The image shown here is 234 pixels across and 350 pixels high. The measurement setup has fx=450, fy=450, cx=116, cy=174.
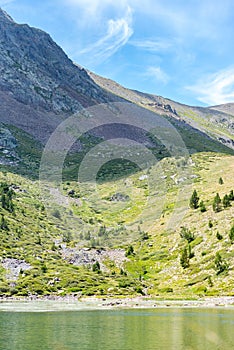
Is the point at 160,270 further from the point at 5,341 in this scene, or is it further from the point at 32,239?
the point at 5,341

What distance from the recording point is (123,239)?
12562 centimetres

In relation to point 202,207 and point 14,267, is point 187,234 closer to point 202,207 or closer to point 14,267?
point 202,207

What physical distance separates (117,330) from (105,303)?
31.5 metres

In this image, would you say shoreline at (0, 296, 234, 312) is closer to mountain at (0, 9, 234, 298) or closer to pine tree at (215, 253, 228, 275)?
mountain at (0, 9, 234, 298)

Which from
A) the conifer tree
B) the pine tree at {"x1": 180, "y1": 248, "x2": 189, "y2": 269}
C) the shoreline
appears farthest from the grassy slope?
the shoreline

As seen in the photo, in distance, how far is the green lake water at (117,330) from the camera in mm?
33625

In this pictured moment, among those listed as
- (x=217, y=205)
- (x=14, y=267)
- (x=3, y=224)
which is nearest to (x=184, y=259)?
(x=217, y=205)

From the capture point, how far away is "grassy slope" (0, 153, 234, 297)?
85812 millimetres

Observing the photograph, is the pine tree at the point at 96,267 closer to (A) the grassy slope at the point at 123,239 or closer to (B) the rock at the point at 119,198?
(A) the grassy slope at the point at 123,239

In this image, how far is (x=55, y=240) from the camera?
119 metres

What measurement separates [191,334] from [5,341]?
15457 millimetres

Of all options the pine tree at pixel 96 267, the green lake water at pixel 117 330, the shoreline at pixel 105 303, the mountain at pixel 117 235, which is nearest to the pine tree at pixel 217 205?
the mountain at pixel 117 235

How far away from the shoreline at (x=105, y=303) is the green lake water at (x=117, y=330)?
31.1ft

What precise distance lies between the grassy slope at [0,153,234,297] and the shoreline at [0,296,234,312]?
403 cm
